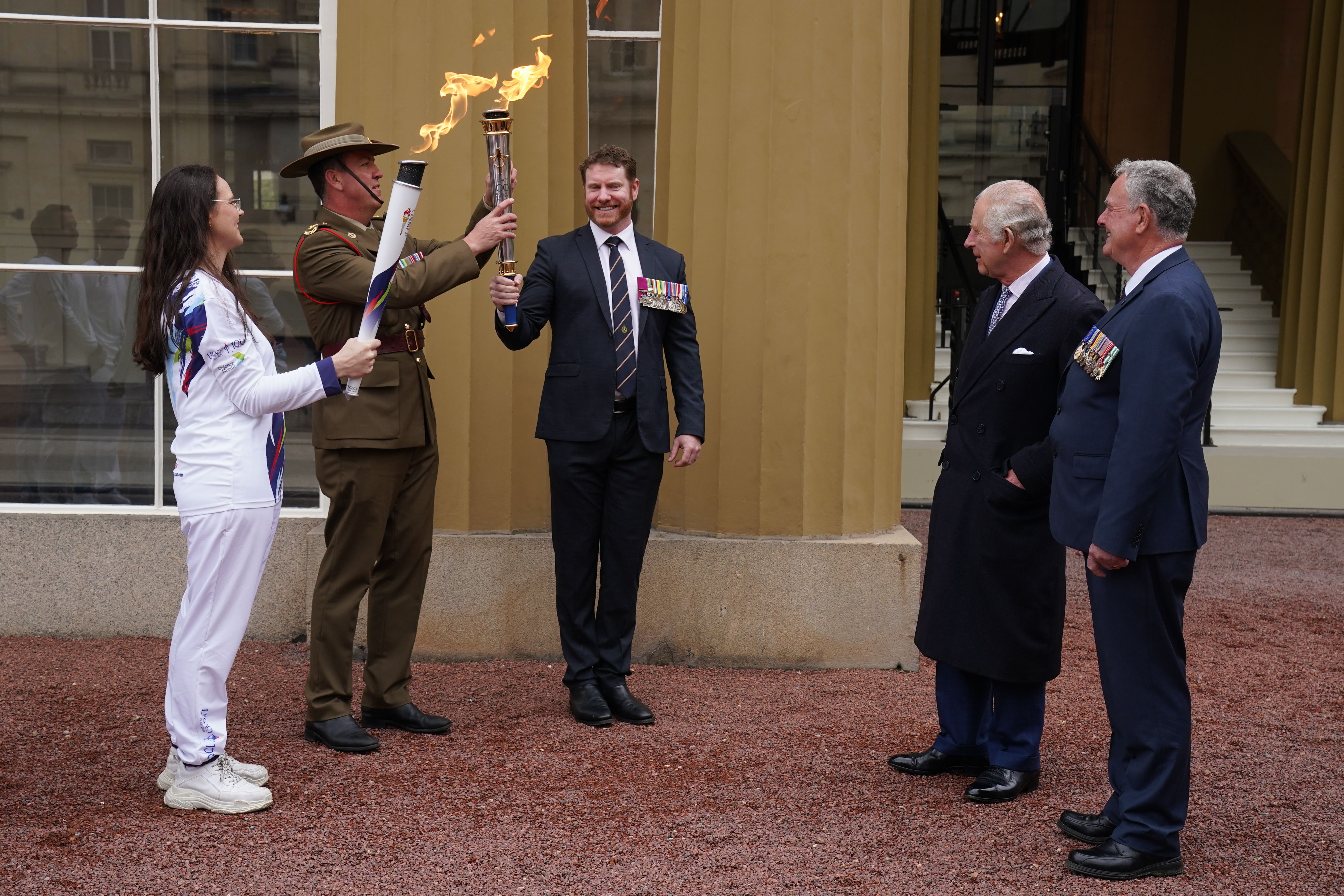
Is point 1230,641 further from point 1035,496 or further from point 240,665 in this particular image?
point 240,665

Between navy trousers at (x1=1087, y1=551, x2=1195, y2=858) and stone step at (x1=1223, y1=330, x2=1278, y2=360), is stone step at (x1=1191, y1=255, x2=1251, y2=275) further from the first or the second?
navy trousers at (x1=1087, y1=551, x2=1195, y2=858)

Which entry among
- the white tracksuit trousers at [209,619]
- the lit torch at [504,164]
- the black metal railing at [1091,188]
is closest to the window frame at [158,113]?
the lit torch at [504,164]

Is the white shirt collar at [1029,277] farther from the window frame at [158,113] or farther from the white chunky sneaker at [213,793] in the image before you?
the window frame at [158,113]

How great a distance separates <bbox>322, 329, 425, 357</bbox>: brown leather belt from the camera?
4273 mm

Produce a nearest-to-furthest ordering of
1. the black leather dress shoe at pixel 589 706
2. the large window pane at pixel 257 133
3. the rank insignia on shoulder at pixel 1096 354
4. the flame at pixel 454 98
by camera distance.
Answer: the rank insignia on shoulder at pixel 1096 354 < the black leather dress shoe at pixel 589 706 < the flame at pixel 454 98 < the large window pane at pixel 257 133

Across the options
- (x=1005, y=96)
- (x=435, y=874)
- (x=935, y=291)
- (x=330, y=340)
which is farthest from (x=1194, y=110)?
(x=435, y=874)

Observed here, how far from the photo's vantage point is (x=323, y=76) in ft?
18.1

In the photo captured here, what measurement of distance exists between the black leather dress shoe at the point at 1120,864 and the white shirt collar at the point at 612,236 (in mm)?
2604

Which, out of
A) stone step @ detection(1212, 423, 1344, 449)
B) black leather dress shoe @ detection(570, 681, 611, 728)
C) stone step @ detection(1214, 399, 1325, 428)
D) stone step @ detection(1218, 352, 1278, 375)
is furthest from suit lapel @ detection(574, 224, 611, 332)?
stone step @ detection(1218, 352, 1278, 375)

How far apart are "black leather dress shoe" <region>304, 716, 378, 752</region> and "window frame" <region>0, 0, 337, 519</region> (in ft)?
4.72

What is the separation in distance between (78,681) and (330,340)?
1886 millimetres

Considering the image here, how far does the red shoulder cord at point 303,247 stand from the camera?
13.7 feet

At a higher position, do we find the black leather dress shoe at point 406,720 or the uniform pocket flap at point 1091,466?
the uniform pocket flap at point 1091,466

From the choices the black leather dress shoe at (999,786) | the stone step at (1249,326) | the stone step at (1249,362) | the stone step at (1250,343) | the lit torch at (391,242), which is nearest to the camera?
the lit torch at (391,242)
